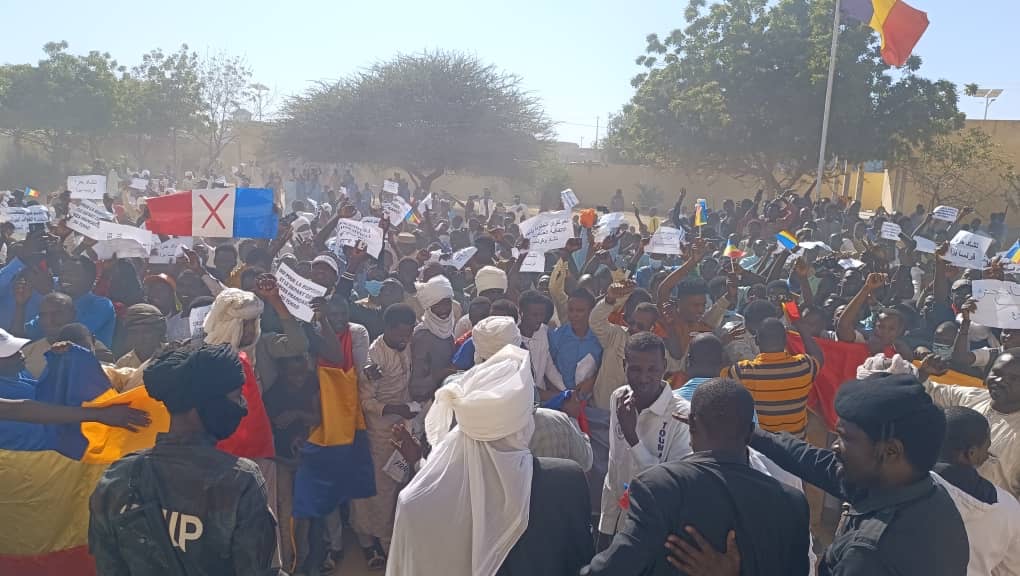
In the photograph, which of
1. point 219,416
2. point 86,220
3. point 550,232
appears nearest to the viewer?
point 219,416

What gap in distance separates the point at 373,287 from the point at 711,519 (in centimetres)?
547

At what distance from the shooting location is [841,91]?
2238 centimetres

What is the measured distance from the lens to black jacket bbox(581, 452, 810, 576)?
237 centimetres

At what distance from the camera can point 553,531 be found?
2803 mm

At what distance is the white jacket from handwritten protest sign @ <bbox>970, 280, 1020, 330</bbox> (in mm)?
3186

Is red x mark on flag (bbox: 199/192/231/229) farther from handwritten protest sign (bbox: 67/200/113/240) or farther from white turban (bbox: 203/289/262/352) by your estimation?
white turban (bbox: 203/289/262/352)

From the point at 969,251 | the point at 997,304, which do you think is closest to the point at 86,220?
the point at 997,304

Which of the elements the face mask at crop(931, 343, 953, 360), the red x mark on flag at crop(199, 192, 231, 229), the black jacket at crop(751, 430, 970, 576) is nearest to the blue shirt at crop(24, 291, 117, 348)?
the red x mark on flag at crop(199, 192, 231, 229)

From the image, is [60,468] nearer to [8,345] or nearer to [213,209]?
[8,345]

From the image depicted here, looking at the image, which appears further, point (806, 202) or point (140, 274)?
point (806, 202)

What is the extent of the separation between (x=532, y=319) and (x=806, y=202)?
14.2m

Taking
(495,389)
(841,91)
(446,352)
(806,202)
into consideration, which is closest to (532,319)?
(446,352)

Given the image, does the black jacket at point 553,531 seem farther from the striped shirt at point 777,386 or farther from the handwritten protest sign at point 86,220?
the handwritten protest sign at point 86,220

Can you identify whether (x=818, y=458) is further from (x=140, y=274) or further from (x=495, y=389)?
(x=140, y=274)
